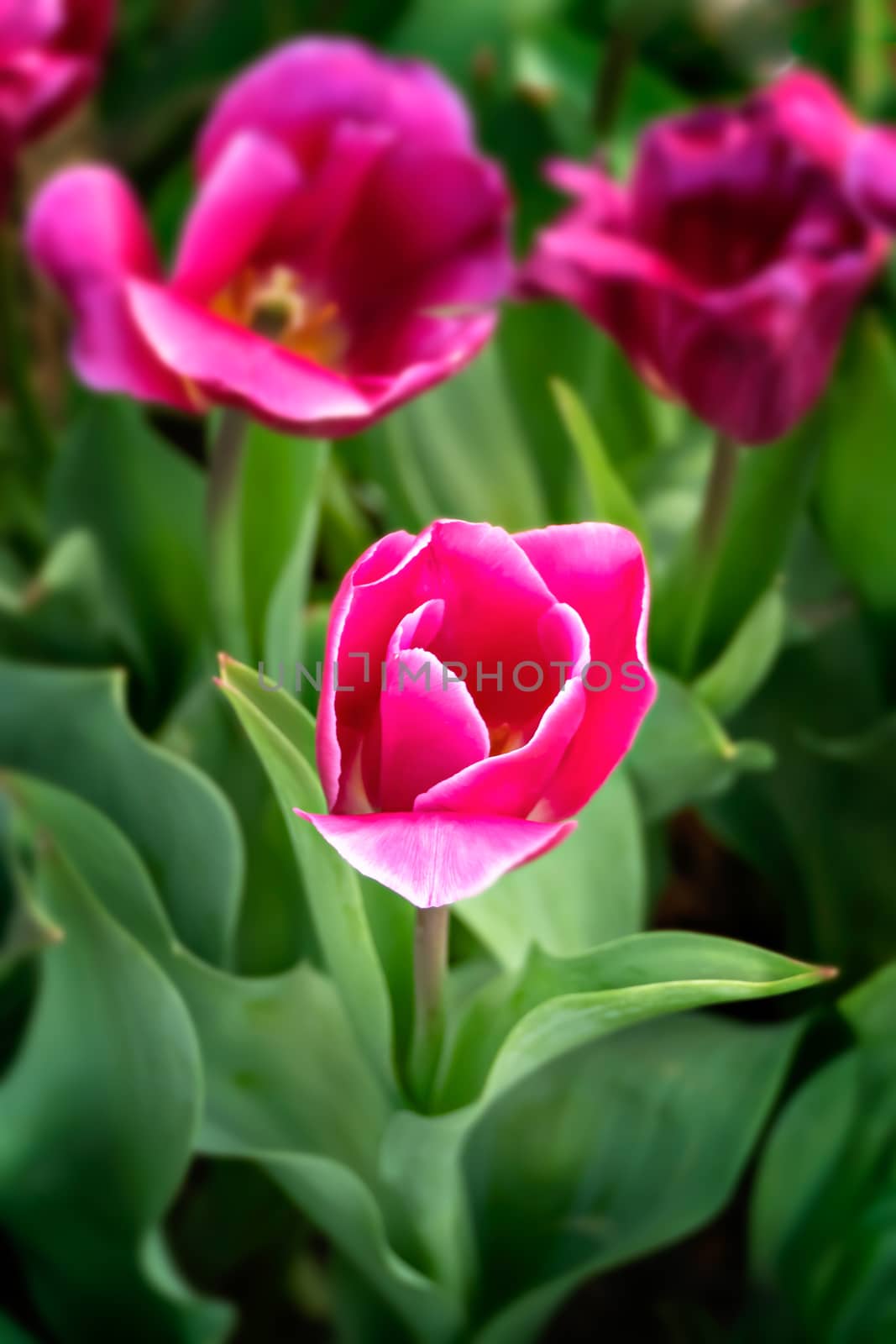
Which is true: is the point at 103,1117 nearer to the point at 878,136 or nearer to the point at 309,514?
the point at 309,514

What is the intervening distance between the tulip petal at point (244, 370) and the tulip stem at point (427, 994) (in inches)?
4.7

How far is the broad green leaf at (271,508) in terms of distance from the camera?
14.2 inches

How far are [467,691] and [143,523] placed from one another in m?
0.29

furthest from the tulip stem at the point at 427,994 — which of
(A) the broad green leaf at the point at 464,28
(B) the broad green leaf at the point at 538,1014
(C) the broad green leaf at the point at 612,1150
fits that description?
(A) the broad green leaf at the point at 464,28

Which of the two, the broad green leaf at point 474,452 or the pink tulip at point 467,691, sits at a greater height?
the pink tulip at point 467,691

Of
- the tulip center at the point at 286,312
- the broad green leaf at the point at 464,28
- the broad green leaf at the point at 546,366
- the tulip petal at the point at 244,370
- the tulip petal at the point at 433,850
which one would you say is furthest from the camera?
the broad green leaf at the point at 464,28

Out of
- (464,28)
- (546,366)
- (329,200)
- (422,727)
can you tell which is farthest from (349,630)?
(464,28)

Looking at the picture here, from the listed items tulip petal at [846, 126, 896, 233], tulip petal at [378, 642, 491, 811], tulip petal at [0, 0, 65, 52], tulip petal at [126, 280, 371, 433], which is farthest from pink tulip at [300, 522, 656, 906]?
tulip petal at [0, 0, 65, 52]

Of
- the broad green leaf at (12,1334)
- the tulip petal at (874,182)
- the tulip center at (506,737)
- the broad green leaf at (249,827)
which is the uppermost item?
the tulip petal at (874,182)

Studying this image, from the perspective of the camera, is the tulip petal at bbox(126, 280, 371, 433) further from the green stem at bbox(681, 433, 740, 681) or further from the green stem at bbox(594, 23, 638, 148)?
the green stem at bbox(594, 23, 638, 148)

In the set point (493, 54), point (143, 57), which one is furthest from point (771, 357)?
point (143, 57)

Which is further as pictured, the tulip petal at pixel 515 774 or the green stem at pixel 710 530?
the green stem at pixel 710 530

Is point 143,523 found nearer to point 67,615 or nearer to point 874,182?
point 67,615

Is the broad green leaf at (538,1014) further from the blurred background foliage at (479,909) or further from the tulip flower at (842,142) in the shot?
the tulip flower at (842,142)
